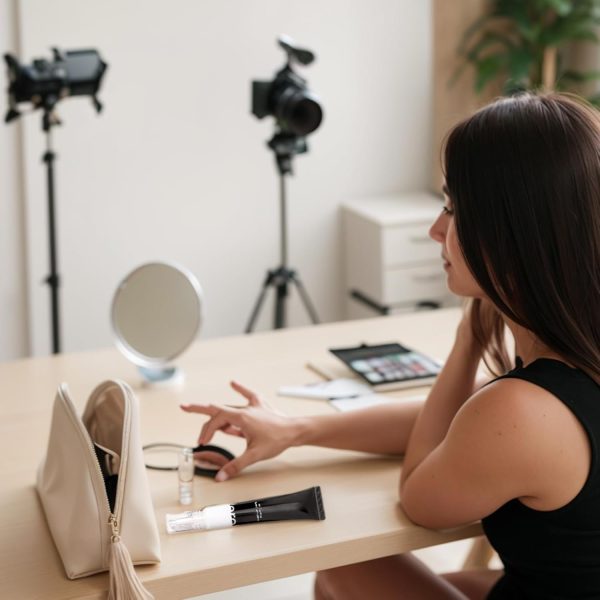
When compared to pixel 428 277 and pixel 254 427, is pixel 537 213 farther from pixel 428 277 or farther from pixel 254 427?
pixel 428 277

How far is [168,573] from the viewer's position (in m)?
1.20

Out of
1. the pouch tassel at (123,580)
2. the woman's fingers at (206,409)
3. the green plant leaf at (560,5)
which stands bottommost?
the pouch tassel at (123,580)

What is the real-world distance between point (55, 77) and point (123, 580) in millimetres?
2090

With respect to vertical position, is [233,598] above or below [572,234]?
below

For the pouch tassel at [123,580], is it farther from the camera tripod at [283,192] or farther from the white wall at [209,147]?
the white wall at [209,147]

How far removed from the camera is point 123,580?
115cm

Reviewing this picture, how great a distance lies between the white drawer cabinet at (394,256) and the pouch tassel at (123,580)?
2.75 meters

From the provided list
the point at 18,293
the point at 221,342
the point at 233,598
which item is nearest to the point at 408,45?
the point at 18,293

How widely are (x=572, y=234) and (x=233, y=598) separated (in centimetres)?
125

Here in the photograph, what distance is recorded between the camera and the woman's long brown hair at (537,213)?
1.18 m

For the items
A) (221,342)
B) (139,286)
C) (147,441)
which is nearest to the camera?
(147,441)

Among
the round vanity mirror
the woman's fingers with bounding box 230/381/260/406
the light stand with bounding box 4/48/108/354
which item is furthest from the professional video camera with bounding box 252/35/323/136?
the woman's fingers with bounding box 230/381/260/406

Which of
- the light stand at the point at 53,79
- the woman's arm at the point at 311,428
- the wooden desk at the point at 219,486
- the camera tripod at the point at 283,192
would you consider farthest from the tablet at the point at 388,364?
the light stand at the point at 53,79

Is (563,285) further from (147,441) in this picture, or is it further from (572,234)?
(147,441)
